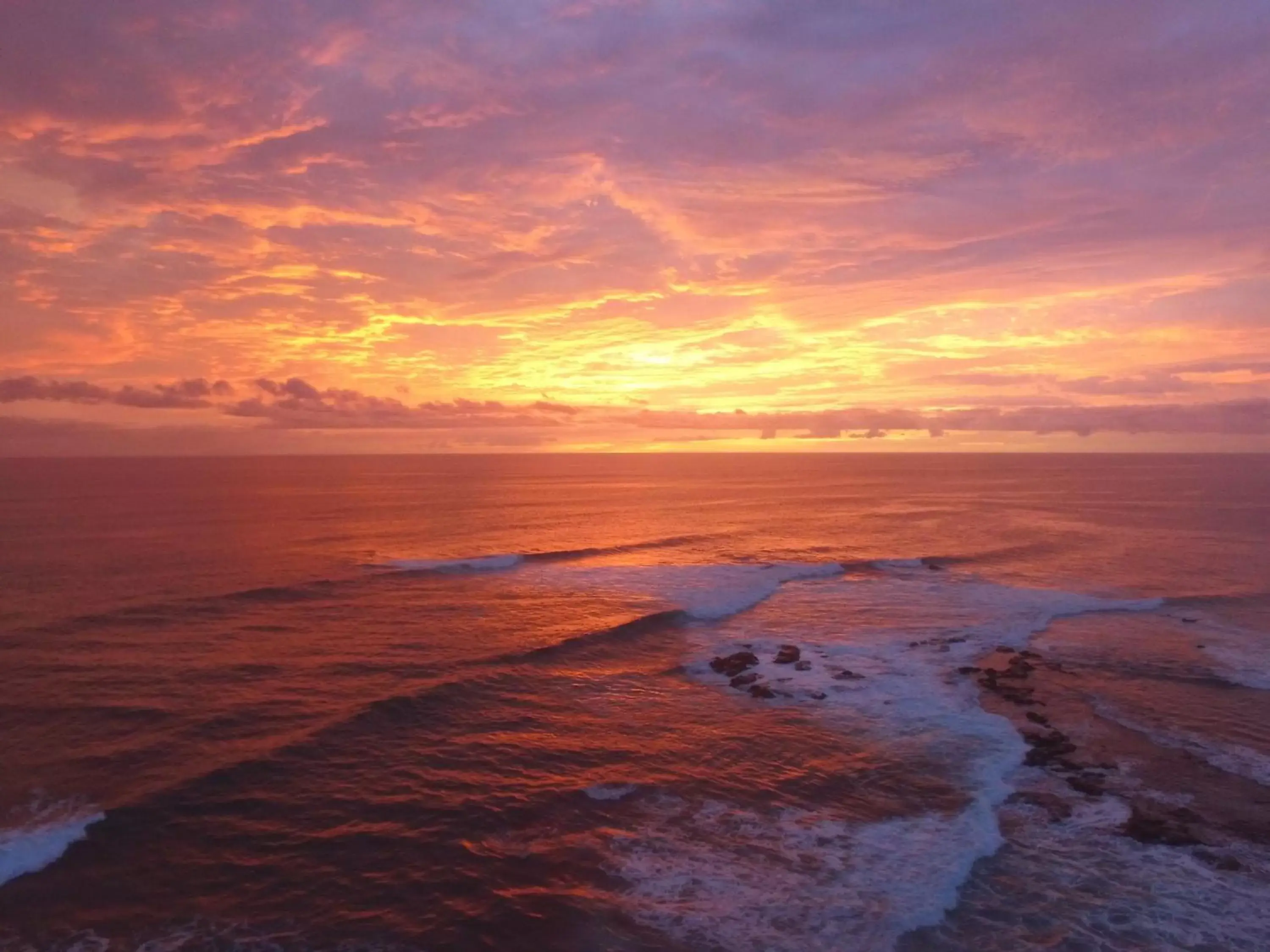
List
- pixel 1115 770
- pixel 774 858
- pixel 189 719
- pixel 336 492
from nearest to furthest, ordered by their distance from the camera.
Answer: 1. pixel 774 858
2. pixel 1115 770
3. pixel 189 719
4. pixel 336 492

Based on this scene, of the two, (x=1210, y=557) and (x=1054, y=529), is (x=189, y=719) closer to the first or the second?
(x=1210, y=557)

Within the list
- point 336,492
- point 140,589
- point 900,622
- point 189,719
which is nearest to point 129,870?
point 189,719

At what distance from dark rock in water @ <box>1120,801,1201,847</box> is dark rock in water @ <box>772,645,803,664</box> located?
14785mm

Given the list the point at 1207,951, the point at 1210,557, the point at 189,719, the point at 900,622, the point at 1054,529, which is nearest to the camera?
the point at 1207,951

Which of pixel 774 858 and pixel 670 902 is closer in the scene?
pixel 670 902

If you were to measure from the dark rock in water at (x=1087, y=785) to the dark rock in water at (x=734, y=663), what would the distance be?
12.6 m

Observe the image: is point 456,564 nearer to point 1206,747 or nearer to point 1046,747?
point 1046,747

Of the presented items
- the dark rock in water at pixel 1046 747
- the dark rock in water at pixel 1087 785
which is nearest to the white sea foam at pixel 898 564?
the dark rock in water at pixel 1046 747

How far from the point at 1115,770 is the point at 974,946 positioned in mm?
10631

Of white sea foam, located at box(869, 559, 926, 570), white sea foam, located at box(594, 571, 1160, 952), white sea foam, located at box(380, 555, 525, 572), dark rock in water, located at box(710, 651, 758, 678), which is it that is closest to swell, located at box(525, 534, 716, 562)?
white sea foam, located at box(380, 555, 525, 572)

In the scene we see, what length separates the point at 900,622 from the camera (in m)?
40.3

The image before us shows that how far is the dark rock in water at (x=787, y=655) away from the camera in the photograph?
33469 mm

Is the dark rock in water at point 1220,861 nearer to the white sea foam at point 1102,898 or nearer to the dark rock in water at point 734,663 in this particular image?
the white sea foam at point 1102,898

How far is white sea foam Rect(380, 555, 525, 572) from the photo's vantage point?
53219 millimetres
